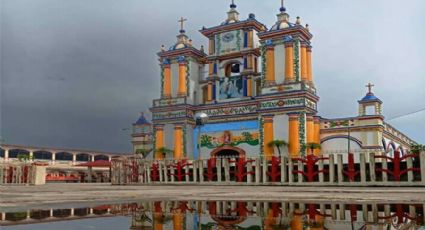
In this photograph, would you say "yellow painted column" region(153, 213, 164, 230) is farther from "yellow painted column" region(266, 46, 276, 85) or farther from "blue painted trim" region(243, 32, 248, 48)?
"blue painted trim" region(243, 32, 248, 48)

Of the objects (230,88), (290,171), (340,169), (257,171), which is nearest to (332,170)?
(340,169)

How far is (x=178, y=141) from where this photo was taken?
28.9 m

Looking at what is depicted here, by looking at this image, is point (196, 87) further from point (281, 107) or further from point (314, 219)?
point (314, 219)

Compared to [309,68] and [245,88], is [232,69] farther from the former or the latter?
[309,68]

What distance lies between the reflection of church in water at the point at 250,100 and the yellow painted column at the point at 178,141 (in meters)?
0.07

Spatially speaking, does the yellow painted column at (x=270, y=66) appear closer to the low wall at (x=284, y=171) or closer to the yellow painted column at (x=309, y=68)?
the yellow painted column at (x=309, y=68)

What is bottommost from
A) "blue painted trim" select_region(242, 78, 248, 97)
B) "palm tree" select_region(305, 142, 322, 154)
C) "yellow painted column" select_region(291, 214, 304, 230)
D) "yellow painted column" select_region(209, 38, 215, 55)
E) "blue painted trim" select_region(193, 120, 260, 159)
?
"yellow painted column" select_region(291, 214, 304, 230)

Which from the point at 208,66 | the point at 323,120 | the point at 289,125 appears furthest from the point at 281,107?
the point at 208,66

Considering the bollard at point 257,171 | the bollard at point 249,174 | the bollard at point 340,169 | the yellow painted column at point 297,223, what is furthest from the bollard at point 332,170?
the yellow painted column at point 297,223

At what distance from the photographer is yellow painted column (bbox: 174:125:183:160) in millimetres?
28609

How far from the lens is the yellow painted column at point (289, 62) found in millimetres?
25906

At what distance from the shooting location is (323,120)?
26750 mm

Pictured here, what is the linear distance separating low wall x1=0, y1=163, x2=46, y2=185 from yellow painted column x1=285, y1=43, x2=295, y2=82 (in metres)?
15.0

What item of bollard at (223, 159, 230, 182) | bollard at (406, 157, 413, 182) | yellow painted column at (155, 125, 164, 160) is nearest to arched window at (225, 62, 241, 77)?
yellow painted column at (155, 125, 164, 160)
